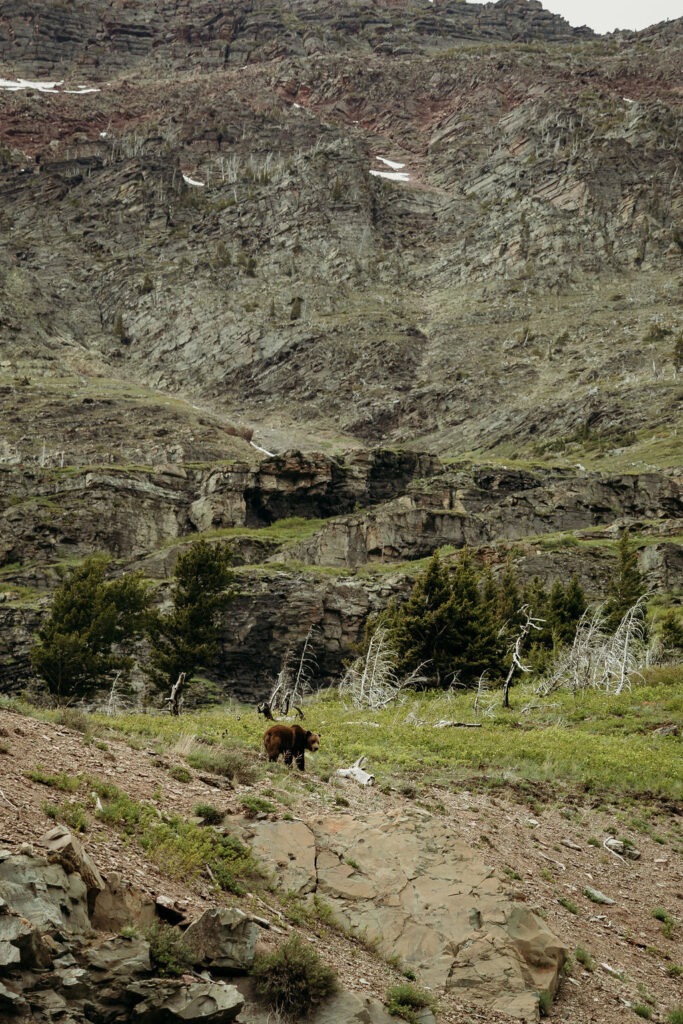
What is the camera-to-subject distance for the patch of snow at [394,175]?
17731cm

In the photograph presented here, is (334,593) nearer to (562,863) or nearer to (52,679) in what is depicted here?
(52,679)

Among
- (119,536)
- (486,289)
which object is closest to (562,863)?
(119,536)

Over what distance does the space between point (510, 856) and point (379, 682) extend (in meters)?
18.7

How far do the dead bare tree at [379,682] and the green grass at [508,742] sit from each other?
2237 millimetres

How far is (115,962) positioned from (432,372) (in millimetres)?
113256

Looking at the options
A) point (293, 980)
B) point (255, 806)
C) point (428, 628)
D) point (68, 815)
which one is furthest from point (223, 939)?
point (428, 628)

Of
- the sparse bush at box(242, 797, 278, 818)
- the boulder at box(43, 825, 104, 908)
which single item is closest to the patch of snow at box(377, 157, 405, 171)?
the sparse bush at box(242, 797, 278, 818)

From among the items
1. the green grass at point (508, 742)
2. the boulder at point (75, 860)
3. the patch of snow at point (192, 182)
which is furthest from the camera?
the patch of snow at point (192, 182)

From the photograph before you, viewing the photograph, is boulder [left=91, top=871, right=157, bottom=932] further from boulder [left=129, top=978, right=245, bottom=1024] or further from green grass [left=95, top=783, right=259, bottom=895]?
Answer: green grass [left=95, top=783, right=259, bottom=895]

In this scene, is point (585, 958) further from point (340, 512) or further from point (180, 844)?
point (340, 512)

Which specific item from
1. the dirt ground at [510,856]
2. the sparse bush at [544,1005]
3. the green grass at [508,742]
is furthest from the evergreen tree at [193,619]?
the sparse bush at [544,1005]

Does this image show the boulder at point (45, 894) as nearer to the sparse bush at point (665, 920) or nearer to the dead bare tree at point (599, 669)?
the sparse bush at point (665, 920)

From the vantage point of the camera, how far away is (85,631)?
3059cm

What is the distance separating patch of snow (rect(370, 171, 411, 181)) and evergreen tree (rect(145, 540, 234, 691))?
16430cm
